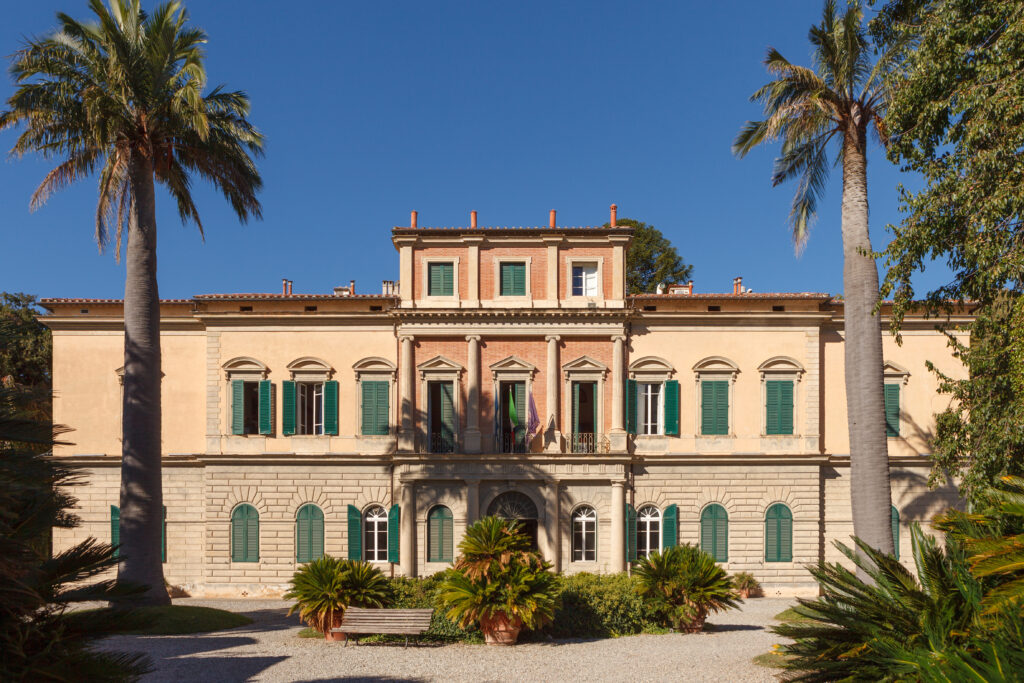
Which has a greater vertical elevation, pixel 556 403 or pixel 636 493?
pixel 556 403

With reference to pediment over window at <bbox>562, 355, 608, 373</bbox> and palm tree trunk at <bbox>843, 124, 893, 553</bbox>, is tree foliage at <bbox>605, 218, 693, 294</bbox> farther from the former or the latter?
palm tree trunk at <bbox>843, 124, 893, 553</bbox>

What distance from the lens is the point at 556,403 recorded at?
22438 mm

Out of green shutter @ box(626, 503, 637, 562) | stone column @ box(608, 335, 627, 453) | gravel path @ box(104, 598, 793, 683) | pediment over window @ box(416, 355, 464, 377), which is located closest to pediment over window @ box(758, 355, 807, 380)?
stone column @ box(608, 335, 627, 453)

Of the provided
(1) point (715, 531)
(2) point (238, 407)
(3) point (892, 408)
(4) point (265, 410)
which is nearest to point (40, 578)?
(4) point (265, 410)

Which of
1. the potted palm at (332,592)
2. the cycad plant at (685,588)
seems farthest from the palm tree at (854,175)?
the potted palm at (332,592)

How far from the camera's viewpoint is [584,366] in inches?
885

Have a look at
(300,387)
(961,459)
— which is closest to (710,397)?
(961,459)

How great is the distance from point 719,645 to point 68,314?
68.7 feet

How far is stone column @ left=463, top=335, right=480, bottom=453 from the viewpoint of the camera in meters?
22.0

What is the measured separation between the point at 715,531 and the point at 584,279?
8.48m

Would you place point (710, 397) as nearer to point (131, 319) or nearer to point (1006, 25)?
point (1006, 25)

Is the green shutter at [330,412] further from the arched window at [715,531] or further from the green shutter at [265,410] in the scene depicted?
the arched window at [715,531]

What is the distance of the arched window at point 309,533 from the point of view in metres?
22.1

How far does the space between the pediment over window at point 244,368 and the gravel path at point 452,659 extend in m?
9.26
